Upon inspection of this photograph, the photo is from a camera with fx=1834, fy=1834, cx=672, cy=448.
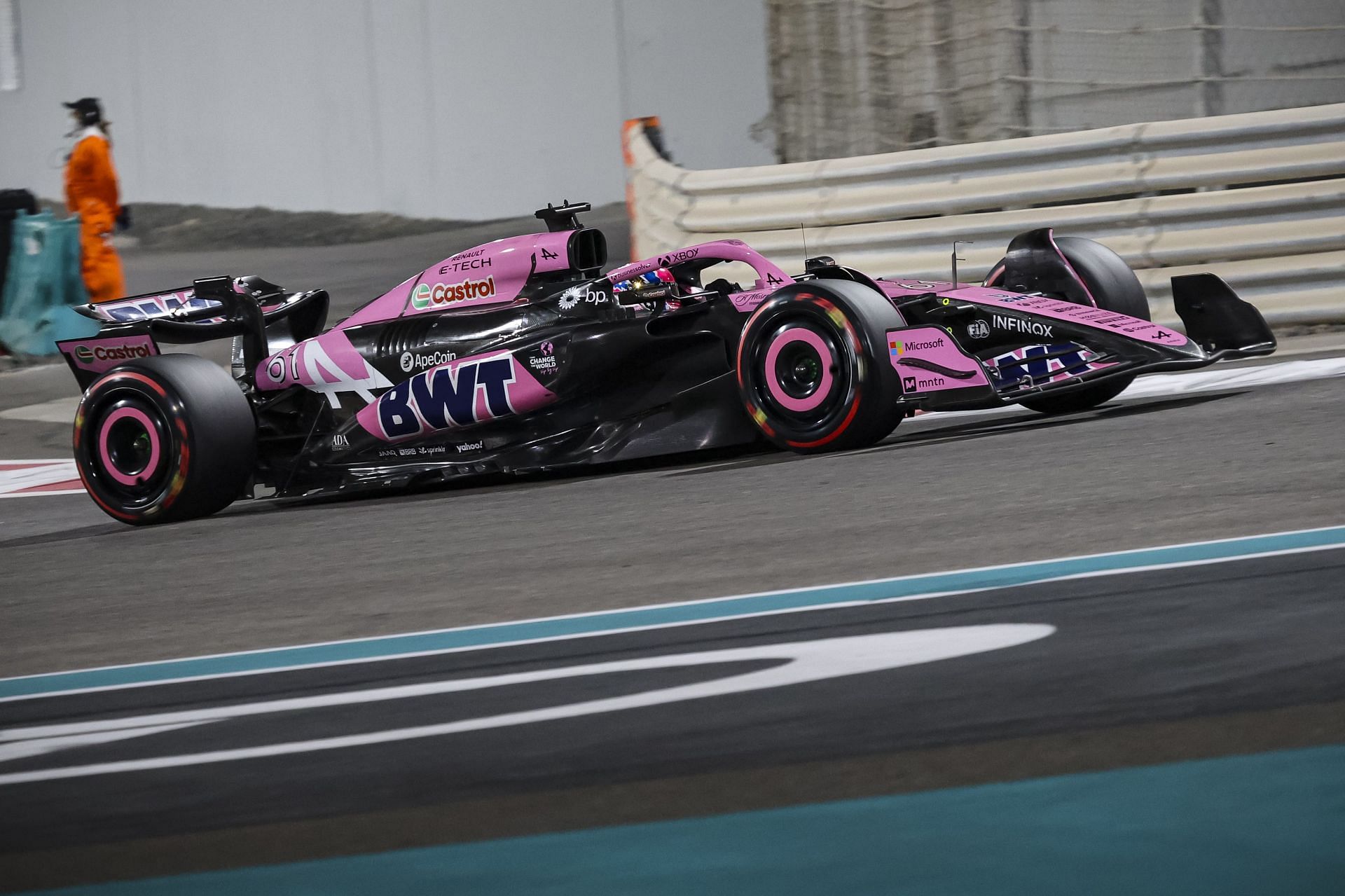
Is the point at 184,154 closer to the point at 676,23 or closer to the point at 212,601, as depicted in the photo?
the point at 676,23

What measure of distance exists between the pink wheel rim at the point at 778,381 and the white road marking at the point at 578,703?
2.74 m

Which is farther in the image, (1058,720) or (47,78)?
(47,78)

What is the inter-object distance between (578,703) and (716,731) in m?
0.38

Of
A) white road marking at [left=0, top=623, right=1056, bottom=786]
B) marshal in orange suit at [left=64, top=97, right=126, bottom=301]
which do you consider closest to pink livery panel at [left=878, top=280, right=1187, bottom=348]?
white road marking at [left=0, top=623, right=1056, bottom=786]

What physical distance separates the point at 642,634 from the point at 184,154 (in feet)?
53.6

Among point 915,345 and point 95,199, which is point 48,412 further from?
point 915,345

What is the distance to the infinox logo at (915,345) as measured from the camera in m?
6.18

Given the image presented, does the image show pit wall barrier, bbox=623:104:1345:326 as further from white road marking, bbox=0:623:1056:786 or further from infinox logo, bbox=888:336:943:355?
white road marking, bbox=0:623:1056:786

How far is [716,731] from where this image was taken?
9.77 ft

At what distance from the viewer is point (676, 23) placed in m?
16.2

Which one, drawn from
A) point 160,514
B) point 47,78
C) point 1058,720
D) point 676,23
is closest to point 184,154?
point 47,78

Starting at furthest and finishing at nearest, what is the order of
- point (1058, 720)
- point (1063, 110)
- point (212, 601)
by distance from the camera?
point (1063, 110), point (212, 601), point (1058, 720)

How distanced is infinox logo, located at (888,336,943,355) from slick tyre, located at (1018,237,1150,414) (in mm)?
896

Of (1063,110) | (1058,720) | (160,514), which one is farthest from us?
(1063,110)
